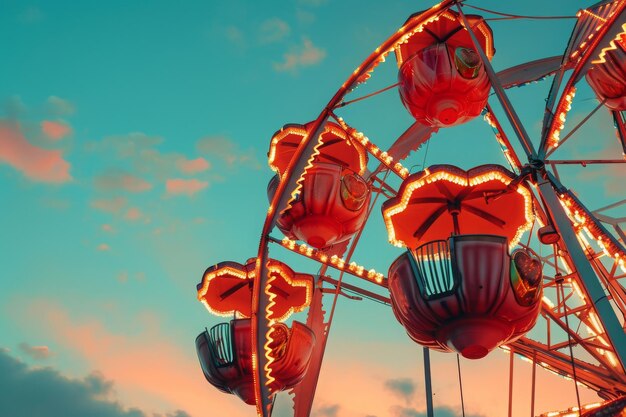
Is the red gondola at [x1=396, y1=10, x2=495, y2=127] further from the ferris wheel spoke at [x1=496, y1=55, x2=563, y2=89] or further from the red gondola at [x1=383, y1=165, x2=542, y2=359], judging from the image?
the red gondola at [x1=383, y1=165, x2=542, y2=359]

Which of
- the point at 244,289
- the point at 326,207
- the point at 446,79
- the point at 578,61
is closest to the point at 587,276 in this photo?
the point at 578,61

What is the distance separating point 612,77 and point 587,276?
4.68 m

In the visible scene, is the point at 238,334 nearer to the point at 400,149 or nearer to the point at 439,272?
the point at 439,272

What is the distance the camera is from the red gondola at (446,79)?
995 cm

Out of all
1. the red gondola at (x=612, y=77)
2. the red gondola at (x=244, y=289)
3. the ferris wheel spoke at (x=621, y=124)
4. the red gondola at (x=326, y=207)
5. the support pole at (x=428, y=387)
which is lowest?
the support pole at (x=428, y=387)

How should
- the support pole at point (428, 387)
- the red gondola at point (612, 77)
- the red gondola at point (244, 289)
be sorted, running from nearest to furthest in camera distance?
the support pole at point (428, 387)
the red gondola at point (612, 77)
the red gondola at point (244, 289)

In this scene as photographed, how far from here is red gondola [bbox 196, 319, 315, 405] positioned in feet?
32.6

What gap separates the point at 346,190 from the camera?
10.3m

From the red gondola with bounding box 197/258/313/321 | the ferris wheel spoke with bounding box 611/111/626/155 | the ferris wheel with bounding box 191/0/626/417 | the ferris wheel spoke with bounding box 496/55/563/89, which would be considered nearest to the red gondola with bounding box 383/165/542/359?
the ferris wheel with bounding box 191/0/626/417

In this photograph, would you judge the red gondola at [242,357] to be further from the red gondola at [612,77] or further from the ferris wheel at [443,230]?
the red gondola at [612,77]

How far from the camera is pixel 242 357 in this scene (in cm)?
995

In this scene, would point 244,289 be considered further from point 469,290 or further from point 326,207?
point 469,290

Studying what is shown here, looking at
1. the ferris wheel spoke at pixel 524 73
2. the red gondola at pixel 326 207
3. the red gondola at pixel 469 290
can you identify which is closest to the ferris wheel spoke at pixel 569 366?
the red gondola at pixel 469 290

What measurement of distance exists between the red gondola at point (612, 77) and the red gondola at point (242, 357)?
5.79 m
